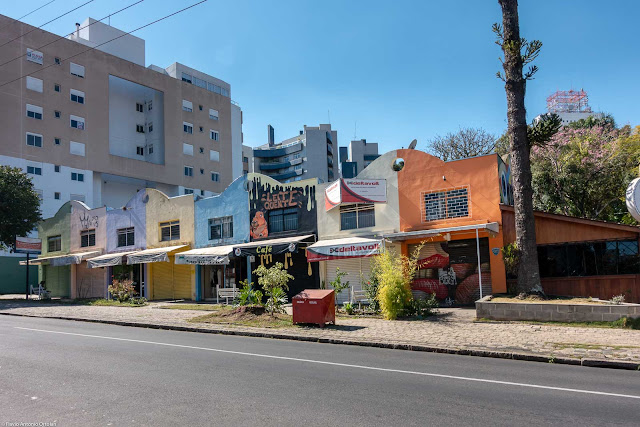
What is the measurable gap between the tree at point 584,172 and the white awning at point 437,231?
A: 11644mm

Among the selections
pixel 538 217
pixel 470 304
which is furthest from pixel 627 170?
pixel 470 304

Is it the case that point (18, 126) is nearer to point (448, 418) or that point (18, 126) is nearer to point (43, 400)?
point (43, 400)

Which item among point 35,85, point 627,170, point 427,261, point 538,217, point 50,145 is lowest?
point 427,261

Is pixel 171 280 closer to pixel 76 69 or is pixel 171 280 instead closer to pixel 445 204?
pixel 445 204

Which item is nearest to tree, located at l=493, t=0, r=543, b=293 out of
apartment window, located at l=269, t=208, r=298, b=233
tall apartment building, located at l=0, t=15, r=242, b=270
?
apartment window, located at l=269, t=208, r=298, b=233

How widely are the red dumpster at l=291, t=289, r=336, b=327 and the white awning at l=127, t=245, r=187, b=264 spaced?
12.5 m

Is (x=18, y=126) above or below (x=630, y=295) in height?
above

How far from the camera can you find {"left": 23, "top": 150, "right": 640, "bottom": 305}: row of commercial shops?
16734 mm

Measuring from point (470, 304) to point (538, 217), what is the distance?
4.05 metres

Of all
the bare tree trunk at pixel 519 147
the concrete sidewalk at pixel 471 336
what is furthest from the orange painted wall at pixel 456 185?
the concrete sidewalk at pixel 471 336

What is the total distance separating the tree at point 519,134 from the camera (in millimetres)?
14703

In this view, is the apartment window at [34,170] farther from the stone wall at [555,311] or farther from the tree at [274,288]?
the stone wall at [555,311]

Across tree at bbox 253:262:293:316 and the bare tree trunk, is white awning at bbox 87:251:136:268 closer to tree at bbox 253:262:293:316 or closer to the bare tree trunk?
tree at bbox 253:262:293:316

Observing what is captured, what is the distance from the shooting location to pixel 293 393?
6250 mm
